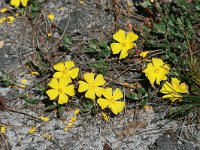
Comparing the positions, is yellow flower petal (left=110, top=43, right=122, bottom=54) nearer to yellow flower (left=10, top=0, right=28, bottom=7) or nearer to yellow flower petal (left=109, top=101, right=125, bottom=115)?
yellow flower petal (left=109, top=101, right=125, bottom=115)

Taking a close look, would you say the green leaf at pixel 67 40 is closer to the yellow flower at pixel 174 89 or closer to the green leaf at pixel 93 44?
the green leaf at pixel 93 44

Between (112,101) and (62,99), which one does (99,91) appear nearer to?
(112,101)

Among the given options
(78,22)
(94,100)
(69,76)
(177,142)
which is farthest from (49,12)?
(177,142)

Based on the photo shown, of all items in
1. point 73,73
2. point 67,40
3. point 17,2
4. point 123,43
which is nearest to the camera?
point 73,73

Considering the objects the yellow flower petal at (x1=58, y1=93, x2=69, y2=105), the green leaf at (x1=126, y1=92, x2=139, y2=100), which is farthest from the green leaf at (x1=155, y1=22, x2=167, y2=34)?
the yellow flower petal at (x1=58, y1=93, x2=69, y2=105)

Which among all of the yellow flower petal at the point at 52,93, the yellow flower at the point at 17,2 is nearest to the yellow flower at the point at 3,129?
the yellow flower petal at the point at 52,93

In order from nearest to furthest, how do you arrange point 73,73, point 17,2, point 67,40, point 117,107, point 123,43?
point 117,107 → point 73,73 → point 123,43 → point 67,40 → point 17,2

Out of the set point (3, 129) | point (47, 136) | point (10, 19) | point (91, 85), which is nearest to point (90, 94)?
point (91, 85)

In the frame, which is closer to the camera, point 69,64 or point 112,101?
point 112,101
